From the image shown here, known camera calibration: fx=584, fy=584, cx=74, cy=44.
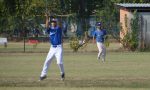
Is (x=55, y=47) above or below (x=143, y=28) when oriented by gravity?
above

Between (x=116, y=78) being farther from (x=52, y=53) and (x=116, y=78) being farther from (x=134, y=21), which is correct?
(x=134, y=21)

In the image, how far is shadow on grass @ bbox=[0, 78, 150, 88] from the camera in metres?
Answer: 18.4

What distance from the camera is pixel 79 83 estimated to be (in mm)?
18953

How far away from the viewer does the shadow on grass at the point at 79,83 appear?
60.5 feet

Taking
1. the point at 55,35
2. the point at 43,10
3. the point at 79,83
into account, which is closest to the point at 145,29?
the point at 55,35

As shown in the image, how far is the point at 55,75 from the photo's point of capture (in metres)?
22.5

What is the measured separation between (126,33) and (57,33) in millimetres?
24421

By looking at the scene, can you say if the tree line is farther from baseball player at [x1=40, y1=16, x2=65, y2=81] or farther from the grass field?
baseball player at [x1=40, y1=16, x2=65, y2=81]

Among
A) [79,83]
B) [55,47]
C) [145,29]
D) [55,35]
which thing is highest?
[55,35]

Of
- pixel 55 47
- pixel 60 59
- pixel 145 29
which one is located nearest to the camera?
pixel 60 59

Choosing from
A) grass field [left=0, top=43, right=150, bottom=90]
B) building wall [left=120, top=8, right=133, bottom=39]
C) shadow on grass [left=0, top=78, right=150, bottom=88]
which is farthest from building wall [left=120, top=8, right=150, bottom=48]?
shadow on grass [left=0, top=78, right=150, bottom=88]

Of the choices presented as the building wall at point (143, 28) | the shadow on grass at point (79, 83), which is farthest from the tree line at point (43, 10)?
the shadow on grass at point (79, 83)

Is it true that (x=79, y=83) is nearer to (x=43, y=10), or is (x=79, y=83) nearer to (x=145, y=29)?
(x=145, y=29)

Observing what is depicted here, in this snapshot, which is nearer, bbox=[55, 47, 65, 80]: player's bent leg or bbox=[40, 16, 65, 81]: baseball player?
bbox=[55, 47, 65, 80]: player's bent leg
